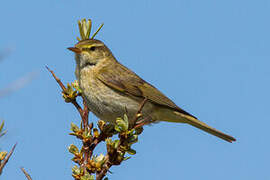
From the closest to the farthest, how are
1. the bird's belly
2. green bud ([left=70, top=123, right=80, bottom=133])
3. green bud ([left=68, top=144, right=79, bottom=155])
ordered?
green bud ([left=68, top=144, right=79, bottom=155]) → green bud ([left=70, top=123, right=80, bottom=133]) → the bird's belly

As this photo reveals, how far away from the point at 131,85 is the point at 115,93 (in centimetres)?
45

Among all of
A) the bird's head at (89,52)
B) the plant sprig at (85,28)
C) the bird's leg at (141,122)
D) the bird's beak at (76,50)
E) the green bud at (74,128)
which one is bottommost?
the green bud at (74,128)

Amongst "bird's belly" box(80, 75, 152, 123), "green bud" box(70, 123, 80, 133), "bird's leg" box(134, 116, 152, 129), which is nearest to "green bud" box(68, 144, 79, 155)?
"green bud" box(70, 123, 80, 133)

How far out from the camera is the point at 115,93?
202 inches

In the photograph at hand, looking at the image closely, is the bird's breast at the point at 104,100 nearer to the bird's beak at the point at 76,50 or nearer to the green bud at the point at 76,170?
the bird's beak at the point at 76,50

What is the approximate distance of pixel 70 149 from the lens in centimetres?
295

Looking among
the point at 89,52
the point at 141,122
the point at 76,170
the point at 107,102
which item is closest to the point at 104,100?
the point at 107,102

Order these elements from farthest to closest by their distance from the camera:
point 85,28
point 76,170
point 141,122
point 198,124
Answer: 1. point 198,124
2. point 141,122
3. point 85,28
4. point 76,170

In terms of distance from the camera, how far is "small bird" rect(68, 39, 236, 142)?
4.80m

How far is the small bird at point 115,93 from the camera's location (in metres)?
4.80

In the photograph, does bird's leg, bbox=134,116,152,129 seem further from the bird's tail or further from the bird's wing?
the bird's tail

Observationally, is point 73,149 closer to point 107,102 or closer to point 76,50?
point 107,102

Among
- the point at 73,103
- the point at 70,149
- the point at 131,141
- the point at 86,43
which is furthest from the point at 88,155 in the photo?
the point at 86,43

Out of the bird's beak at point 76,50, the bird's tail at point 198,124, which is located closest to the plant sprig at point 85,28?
the bird's beak at point 76,50
